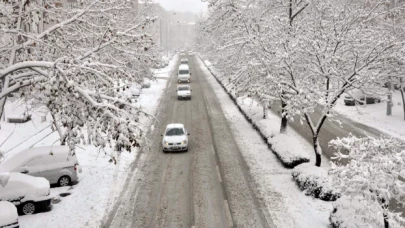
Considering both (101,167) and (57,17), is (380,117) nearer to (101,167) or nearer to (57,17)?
(101,167)

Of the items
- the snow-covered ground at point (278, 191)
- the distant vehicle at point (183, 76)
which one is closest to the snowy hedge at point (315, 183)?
the snow-covered ground at point (278, 191)

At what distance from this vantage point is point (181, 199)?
14.6 m

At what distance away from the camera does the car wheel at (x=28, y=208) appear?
13.2 metres

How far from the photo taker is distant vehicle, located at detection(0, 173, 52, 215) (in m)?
13.2

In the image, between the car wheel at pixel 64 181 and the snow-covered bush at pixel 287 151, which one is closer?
the car wheel at pixel 64 181

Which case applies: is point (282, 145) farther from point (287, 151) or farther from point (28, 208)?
point (28, 208)

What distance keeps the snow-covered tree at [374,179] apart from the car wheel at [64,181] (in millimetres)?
11278

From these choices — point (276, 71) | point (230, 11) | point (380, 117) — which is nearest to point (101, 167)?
point (276, 71)

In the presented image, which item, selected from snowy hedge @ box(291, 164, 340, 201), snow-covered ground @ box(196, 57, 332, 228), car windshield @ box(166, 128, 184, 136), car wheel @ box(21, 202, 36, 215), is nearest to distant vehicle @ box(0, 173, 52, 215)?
car wheel @ box(21, 202, 36, 215)

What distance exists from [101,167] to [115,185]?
247 cm

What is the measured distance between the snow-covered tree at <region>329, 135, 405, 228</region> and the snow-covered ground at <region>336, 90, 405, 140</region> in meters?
15.2

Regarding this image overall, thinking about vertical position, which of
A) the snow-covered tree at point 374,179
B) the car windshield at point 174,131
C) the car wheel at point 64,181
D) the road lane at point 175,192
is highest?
the snow-covered tree at point 374,179

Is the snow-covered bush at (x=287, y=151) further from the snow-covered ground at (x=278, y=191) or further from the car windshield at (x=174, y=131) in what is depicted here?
the car windshield at (x=174, y=131)

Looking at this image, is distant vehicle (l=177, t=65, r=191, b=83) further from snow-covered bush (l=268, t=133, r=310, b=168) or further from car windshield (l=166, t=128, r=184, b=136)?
snow-covered bush (l=268, t=133, r=310, b=168)
